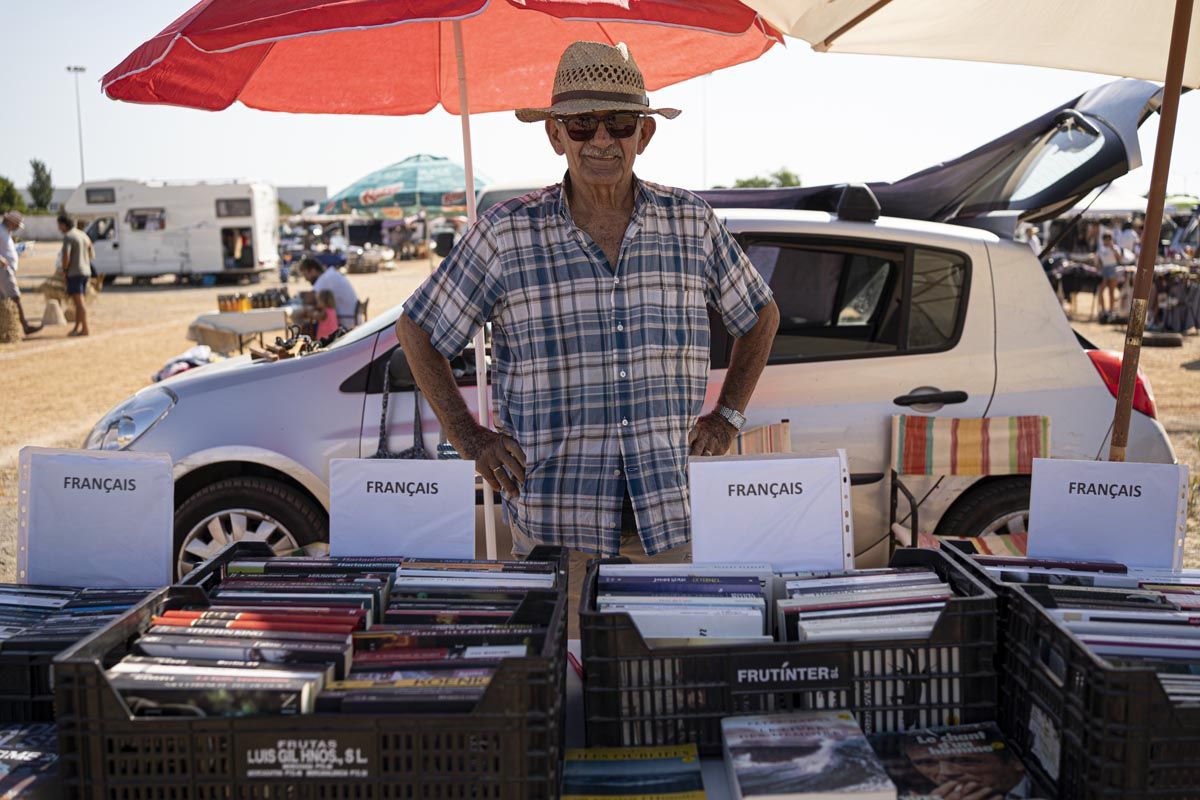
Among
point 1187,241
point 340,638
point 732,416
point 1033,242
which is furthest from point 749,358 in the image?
point 1187,241

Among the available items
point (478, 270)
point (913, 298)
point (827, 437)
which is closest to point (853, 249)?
point (913, 298)

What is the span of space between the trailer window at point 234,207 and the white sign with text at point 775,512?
3353 cm

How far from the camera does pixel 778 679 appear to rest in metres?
1.87

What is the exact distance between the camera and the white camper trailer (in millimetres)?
33344

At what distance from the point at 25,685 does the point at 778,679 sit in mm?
1400

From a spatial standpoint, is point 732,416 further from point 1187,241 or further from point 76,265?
point 1187,241

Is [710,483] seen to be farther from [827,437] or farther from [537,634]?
[827,437]

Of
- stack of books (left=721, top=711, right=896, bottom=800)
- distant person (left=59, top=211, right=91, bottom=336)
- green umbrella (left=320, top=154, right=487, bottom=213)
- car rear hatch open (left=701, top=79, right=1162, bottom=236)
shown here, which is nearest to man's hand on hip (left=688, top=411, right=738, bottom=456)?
stack of books (left=721, top=711, right=896, bottom=800)

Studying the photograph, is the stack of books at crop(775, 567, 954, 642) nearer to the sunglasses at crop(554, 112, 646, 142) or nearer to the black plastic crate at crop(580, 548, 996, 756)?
the black plastic crate at crop(580, 548, 996, 756)

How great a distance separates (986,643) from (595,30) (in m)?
2.85

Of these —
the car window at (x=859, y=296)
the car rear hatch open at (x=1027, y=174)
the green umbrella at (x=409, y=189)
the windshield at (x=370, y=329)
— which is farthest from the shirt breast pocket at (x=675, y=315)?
the green umbrella at (x=409, y=189)

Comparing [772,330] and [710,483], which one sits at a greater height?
[772,330]

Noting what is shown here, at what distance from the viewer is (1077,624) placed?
6.11 ft

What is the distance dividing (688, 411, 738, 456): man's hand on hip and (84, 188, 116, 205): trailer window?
34.6m
